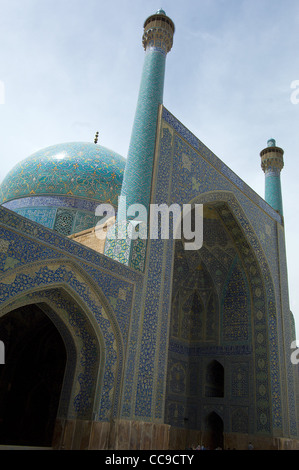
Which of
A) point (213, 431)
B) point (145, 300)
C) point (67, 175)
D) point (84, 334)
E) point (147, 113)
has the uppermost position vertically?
point (67, 175)

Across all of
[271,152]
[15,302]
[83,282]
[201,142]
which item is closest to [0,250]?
[15,302]

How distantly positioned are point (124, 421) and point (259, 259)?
5187mm

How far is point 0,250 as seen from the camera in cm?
434

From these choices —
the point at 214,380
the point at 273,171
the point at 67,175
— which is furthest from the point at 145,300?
the point at 273,171

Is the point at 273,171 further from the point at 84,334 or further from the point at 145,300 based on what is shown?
the point at 84,334

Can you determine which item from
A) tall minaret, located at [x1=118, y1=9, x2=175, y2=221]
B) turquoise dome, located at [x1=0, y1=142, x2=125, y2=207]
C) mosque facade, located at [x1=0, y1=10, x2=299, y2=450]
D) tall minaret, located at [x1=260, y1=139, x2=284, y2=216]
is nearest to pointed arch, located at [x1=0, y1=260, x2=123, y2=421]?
mosque facade, located at [x1=0, y1=10, x2=299, y2=450]

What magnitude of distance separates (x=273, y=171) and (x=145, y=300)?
6.58 meters

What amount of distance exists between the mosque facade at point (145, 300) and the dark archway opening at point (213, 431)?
0.13ft

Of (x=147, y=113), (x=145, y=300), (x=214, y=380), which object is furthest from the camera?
(x=214, y=380)

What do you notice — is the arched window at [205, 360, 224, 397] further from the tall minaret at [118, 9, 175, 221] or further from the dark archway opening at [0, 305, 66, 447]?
the tall minaret at [118, 9, 175, 221]

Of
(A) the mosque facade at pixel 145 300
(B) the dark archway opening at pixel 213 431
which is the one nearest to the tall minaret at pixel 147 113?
(A) the mosque facade at pixel 145 300

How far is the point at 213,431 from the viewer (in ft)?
29.0
